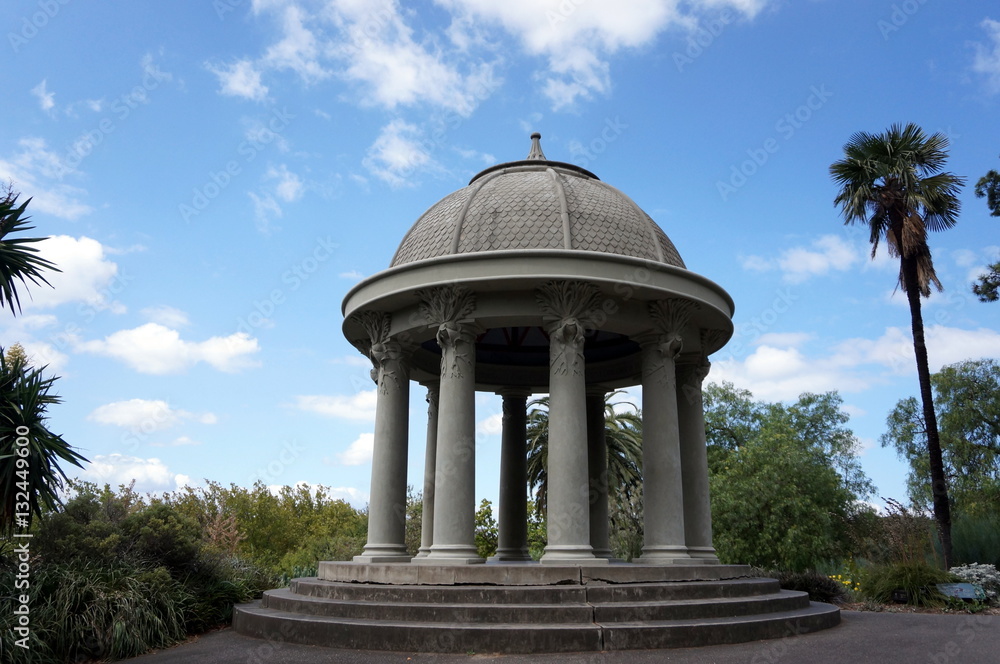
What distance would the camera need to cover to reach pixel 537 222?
54.6 ft

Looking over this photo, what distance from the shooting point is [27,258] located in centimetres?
1433

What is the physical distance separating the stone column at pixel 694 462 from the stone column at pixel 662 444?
174 cm

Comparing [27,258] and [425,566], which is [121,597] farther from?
[27,258]

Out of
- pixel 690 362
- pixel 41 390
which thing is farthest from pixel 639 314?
pixel 41 390

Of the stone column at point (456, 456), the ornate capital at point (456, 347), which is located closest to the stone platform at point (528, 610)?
the stone column at point (456, 456)

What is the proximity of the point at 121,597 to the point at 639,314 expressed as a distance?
11.6m

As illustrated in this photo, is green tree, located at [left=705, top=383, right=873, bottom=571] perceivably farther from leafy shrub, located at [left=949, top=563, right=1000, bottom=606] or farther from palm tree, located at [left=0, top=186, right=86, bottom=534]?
palm tree, located at [left=0, top=186, right=86, bottom=534]

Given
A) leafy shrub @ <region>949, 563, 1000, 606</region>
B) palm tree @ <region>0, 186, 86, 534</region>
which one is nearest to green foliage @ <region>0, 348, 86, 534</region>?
palm tree @ <region>0, 186, 86, 534</region>

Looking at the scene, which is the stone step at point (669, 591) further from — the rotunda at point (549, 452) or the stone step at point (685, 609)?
the stone step at point (685, 609)

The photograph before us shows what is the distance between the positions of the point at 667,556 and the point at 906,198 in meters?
20.0

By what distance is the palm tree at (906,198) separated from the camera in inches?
1059

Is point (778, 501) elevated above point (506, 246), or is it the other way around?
point (506, 246)

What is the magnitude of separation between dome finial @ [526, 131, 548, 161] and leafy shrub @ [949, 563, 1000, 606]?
646 inches

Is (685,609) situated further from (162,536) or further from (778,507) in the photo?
(778,507)
